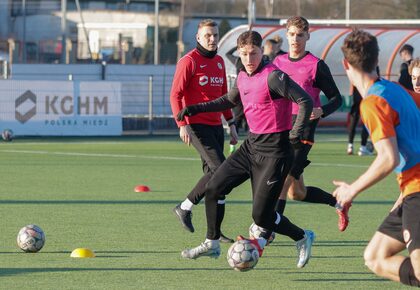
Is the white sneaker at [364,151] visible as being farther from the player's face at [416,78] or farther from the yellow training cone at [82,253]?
the yellow training cone at [82,253]

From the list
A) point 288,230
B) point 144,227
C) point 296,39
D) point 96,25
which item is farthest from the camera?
point 96,25

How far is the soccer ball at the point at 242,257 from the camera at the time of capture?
28.5 feet

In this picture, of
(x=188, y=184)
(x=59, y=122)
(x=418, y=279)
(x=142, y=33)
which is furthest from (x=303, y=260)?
(x=142, y=33)

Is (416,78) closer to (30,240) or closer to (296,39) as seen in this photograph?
(296,39)

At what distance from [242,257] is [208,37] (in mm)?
2715

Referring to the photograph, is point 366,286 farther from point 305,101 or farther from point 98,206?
point 98,206

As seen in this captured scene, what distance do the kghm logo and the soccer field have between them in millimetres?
4990

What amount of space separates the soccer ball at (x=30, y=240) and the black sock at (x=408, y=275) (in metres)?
3.94

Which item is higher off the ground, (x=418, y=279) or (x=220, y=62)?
(x=220, y=62)

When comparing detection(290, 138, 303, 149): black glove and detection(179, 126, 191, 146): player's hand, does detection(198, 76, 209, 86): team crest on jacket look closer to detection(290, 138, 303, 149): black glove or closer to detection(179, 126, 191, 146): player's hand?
detection(179, 126, 191, 146): player's hand

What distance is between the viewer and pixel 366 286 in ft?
27.7

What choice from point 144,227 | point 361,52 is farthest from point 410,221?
point 144,227

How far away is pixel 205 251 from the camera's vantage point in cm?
930

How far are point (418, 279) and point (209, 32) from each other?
4.36 metres
